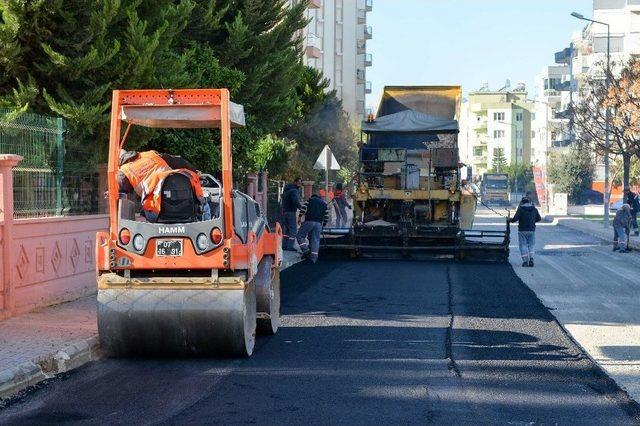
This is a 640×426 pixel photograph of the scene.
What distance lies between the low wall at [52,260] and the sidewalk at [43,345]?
1.13 ft

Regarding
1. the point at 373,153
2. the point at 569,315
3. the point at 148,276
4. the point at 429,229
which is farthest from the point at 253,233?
the point at 373,153

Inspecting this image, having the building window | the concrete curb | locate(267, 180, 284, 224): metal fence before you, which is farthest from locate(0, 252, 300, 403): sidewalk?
the building window

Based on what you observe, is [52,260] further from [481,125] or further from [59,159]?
[481,125]

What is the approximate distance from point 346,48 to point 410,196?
214ft

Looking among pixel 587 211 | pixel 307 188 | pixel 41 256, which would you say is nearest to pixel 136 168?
pixel 41 256

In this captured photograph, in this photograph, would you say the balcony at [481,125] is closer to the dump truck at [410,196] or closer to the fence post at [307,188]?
the fence post at [307,188]

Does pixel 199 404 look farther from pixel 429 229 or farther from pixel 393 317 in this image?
pixel 429 229

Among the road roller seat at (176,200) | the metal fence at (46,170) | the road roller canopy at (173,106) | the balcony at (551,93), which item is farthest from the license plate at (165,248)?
the balcony at (551,93)

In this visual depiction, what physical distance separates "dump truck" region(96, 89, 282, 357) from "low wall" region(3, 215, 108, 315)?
3.05 meters

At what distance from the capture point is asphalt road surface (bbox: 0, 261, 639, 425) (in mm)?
8016

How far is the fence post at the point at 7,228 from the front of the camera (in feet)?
41.9

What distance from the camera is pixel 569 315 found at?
47.7ft

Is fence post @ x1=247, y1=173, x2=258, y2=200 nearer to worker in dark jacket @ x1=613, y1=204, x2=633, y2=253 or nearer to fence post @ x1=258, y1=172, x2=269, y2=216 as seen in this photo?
fence post @ x1=258, y1=172, x2=269, y2=216

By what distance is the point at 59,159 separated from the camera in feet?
50.2
